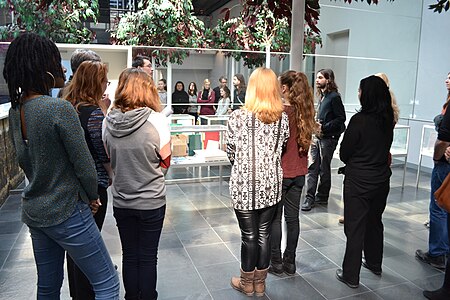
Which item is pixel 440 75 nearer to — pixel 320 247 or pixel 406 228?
pixel 406 228

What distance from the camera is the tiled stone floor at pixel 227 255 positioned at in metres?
2.78

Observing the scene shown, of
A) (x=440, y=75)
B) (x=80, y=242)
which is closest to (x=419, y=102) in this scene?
(x=440, y=75)

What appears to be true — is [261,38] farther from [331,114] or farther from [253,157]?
[253,157]

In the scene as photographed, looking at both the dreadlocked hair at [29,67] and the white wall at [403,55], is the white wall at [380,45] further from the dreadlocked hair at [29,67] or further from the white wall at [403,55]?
the dreadlocked hair at [29,67]

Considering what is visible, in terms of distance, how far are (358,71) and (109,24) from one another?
8384 millimetres

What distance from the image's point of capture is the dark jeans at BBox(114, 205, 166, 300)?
7.15 ft

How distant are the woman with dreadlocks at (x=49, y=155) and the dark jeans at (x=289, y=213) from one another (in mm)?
1494

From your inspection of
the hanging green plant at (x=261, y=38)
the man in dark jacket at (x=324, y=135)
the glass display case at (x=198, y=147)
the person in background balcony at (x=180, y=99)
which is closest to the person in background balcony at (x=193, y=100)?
the person in background balcony at (x=180, y=99)

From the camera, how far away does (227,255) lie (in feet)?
11.0

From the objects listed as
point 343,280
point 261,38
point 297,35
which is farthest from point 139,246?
point 261,38

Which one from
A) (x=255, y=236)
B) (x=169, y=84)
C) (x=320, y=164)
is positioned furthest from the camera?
(x=169, y=84)

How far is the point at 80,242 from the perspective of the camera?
5.34 ft

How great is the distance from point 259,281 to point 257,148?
0.96 metres

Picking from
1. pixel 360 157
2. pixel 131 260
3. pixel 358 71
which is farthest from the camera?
pixel 358 71
